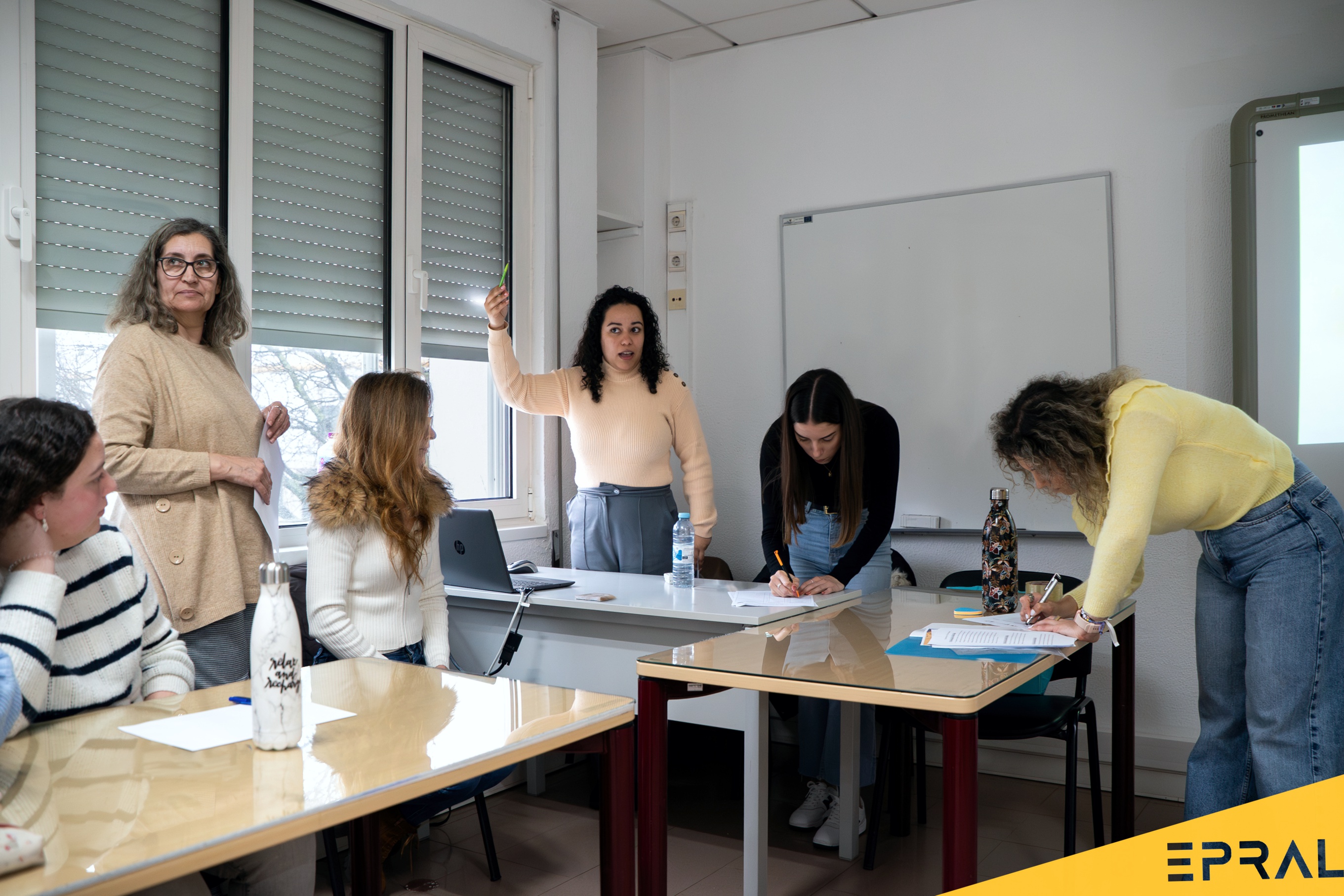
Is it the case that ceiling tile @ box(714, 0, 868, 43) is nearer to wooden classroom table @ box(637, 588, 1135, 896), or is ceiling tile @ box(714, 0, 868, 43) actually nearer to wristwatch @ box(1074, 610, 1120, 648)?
wooden classroom table @ box(637, 588, 1135, 896)

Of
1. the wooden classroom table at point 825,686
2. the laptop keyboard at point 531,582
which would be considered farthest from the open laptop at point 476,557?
the wooden classroom table at point 825,686

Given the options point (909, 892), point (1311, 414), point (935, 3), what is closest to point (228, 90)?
point (935, 3)

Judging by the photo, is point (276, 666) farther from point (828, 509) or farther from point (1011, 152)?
point (1011, 152)

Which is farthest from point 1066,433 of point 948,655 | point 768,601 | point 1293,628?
point 768,601

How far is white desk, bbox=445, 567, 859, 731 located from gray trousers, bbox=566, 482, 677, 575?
0.31 metres

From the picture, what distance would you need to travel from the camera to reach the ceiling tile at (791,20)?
3.90 m

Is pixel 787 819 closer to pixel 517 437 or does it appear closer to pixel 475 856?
pixel 475 856

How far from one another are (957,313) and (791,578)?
1518 millimetres

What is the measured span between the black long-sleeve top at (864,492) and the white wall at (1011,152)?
0.94 m

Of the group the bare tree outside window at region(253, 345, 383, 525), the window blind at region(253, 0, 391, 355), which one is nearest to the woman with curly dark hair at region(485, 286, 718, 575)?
the window blind at region(253, 0, 391, 355)

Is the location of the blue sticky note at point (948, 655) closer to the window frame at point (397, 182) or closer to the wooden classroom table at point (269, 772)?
the wooden classroom table at point (269, 772)

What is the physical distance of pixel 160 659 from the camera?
1710mm

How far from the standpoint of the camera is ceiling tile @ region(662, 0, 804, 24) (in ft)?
12.7

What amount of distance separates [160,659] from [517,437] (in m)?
2.18
